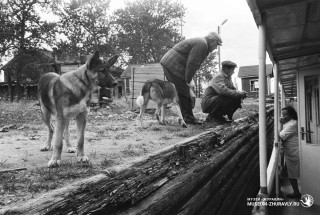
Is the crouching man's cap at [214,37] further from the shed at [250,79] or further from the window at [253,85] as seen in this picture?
the window at [253,85]

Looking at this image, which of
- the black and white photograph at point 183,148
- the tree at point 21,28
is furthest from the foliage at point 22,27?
the black and white photograph at point 183,148

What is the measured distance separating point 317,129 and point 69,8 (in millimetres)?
38316

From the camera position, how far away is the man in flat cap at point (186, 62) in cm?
704

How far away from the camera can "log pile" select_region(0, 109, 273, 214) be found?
5.77ft

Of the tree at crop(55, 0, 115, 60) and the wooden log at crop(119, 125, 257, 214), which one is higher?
the tree at crop(55, 0, 115, 60)

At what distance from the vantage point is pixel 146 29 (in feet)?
155

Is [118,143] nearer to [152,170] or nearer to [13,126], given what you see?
[152,170]

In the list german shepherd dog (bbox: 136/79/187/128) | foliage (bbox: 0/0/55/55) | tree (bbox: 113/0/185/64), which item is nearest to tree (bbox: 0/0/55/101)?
foliage (bbox: 0/0/55/55)

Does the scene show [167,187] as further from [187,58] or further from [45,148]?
[187,58]

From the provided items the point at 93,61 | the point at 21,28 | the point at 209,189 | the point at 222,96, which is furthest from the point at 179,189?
the point at 21,28

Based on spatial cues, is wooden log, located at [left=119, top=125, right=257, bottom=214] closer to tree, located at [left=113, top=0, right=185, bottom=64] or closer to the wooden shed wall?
the wooden shed wall

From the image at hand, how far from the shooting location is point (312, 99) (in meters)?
5.69

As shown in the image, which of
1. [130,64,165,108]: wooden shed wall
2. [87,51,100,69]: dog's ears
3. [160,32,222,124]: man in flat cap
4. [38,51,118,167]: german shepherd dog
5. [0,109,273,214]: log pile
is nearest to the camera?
[0,109,273,214]: log pile

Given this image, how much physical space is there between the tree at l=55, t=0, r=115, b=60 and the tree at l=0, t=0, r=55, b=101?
9.07 feet
